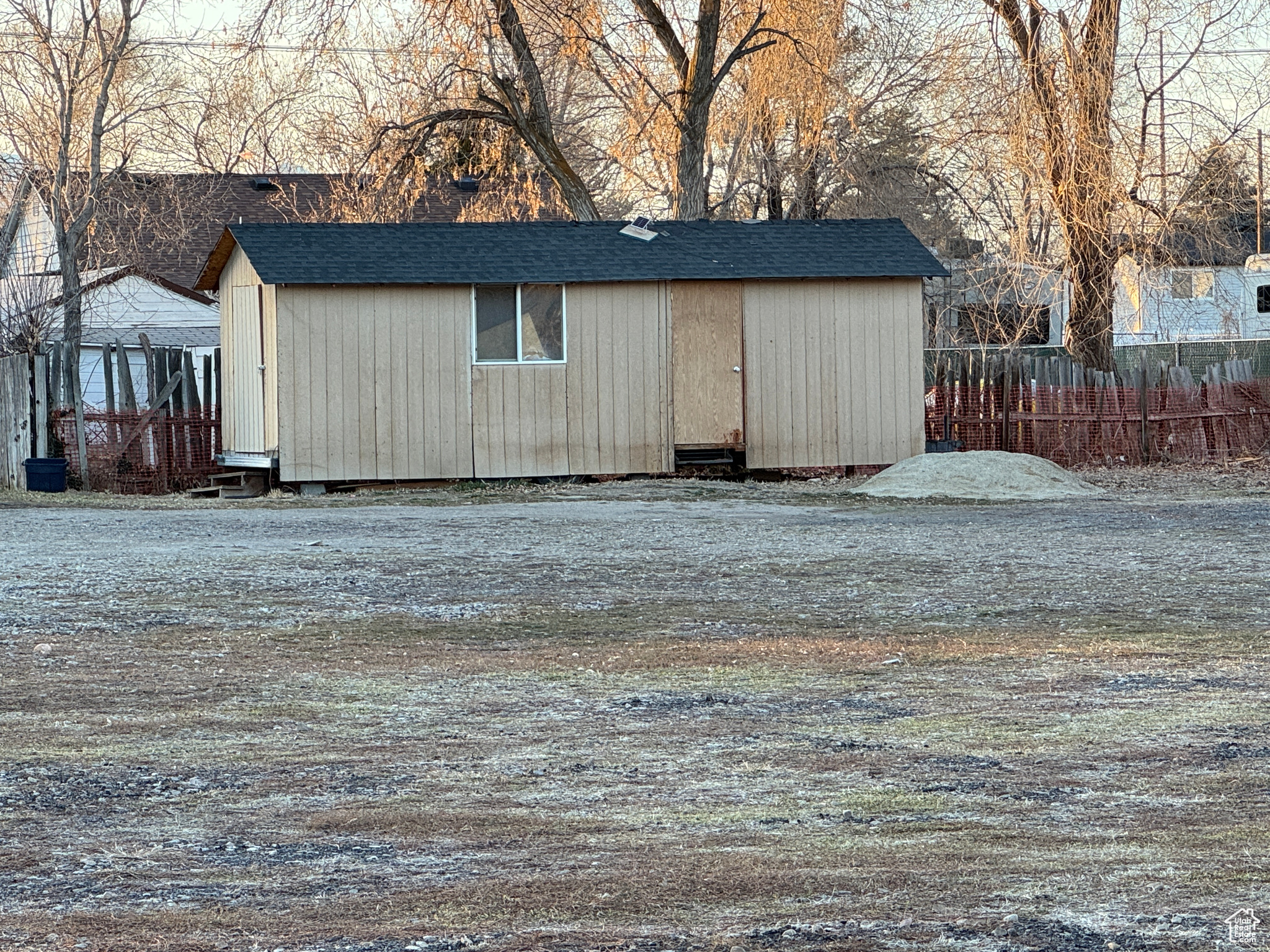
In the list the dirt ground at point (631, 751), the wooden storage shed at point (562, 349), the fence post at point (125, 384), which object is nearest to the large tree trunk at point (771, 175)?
the wooden storage shed at point (562, 349)

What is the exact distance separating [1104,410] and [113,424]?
12726 millimetres

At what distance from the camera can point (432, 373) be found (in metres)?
19.1

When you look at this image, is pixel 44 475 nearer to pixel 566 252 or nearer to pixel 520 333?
pixel 520 333

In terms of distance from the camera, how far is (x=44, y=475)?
61.9 ft

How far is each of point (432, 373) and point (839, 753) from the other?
46.7ft

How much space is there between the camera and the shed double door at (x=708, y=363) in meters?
19.7

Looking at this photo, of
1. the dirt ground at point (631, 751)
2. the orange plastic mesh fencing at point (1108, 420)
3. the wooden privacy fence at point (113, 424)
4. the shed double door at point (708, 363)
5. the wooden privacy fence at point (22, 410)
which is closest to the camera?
the dirt ground at point (631, 751)

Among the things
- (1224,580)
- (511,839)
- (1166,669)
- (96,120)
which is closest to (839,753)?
(511,839)

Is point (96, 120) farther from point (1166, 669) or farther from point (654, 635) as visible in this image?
point (1166, 669)

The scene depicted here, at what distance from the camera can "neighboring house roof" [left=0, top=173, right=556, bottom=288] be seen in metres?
27.4

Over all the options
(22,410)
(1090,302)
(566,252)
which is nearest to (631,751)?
(566,252)

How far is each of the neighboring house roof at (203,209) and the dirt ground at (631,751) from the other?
55.8 ft

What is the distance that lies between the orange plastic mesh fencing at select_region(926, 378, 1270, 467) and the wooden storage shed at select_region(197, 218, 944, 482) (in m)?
1.97

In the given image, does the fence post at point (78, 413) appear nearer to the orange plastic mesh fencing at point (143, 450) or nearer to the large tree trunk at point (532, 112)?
the orange plastic mesh fencing at point (143, 450)
